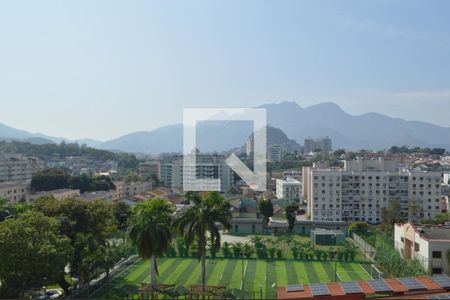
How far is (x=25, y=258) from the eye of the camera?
9.75 metres

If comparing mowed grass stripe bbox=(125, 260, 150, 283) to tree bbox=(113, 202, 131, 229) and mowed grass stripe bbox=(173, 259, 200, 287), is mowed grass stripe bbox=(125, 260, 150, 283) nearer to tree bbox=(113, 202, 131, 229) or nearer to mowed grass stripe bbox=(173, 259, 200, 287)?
mowed grass stripe bbox=(173, 259, 200, 287)

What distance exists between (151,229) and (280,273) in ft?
18.8

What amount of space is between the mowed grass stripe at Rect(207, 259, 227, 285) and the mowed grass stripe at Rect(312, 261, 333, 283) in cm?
319

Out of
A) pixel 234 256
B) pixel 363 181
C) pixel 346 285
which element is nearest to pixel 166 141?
pixel 363 181

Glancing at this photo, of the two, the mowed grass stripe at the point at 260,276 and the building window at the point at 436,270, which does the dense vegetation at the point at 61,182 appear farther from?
the building window at the point at 436,270

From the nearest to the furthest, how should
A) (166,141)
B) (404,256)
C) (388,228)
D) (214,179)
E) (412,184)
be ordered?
(404,256)
(214,179)
(388,228)
(412,184)
(166,141)

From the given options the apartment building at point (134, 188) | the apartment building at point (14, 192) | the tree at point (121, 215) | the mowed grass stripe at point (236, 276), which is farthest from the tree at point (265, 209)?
the apartment building at point (14, 192)

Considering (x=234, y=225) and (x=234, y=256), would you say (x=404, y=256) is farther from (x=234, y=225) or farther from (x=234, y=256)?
(x=234, y=225)

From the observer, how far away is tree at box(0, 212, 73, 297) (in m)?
9.65

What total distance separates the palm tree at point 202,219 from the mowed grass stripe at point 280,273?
3558 millimetres

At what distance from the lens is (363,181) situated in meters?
30.0

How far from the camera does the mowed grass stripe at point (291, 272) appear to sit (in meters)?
14.1

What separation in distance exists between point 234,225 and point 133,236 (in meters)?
13.3

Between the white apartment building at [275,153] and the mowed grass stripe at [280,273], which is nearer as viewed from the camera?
the mowed grass stripe at [280,273]
